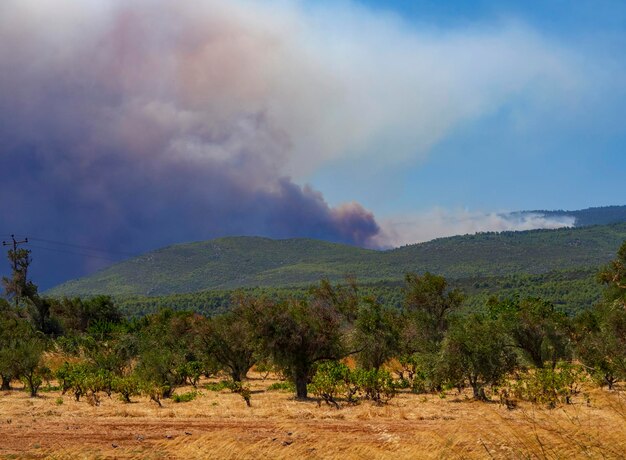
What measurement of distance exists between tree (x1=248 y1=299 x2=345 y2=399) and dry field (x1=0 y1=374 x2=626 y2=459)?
1.92 m

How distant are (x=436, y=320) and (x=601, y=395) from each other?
58623 mm

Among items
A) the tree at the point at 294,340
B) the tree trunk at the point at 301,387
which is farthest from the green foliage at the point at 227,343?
the tree trunk at the point at 301,387

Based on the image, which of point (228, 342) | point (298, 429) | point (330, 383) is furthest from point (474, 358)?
point (228, 342)

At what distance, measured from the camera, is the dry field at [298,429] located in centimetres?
789

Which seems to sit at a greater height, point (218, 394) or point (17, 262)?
point (17, 262)

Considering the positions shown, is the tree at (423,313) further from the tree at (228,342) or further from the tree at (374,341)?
the tree at (228,342)

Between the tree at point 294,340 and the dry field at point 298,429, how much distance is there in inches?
75.6

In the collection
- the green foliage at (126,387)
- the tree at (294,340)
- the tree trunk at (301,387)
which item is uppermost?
the tree at (294,340)

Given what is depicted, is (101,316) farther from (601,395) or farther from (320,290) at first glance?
(601,395)

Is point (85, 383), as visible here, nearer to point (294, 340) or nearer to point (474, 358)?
point (294, 340)

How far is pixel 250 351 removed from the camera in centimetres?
4488

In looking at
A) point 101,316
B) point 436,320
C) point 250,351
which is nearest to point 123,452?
point 250,351

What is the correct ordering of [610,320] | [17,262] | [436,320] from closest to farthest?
[610,320], [436,320], [17,262]

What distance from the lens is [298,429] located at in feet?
65.3
